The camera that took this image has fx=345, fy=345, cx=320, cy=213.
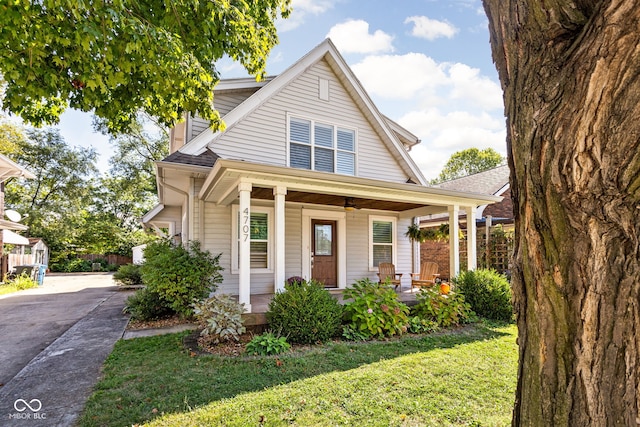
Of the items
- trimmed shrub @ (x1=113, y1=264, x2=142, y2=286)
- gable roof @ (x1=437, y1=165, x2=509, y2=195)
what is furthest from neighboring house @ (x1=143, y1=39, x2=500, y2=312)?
gable roof @ (x1=437, y1=165, x2=509, y2=195)

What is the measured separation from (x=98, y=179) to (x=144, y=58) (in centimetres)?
3005

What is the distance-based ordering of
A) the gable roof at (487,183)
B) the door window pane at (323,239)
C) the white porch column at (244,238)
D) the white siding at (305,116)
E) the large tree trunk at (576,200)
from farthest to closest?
1. the gable roof at (487,183)
2. the door window pane at (323,239)
3. the white siding at (305,116)
4. the white porch column at (244,238)
5. the large tree trunk at (576,200)

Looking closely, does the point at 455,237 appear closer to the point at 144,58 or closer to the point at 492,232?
the point at 492,232

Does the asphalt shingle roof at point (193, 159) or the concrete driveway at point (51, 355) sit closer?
the concrete driveway at point (51, 355)

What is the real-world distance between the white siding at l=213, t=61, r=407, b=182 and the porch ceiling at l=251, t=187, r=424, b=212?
948mm

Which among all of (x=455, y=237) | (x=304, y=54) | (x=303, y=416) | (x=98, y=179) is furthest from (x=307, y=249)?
(x=98, y=179)

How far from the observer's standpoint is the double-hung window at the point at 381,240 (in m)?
9.86

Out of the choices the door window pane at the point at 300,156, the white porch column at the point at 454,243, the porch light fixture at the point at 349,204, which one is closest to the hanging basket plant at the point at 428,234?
the white porch column at the point at 454,243

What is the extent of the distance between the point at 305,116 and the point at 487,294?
19.6ft

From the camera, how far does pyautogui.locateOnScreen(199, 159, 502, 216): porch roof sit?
5.56 m

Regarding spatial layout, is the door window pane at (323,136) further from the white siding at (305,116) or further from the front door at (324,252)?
the front door at (324,252)

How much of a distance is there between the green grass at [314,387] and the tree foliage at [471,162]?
37.2 meters

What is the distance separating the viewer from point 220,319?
16.7 ft

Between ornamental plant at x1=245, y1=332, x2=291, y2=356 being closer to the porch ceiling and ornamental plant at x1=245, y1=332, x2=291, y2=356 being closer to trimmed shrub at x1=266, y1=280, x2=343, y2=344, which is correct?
trimmed shrub at x1=266, y1=280, x2=343, y2=344
